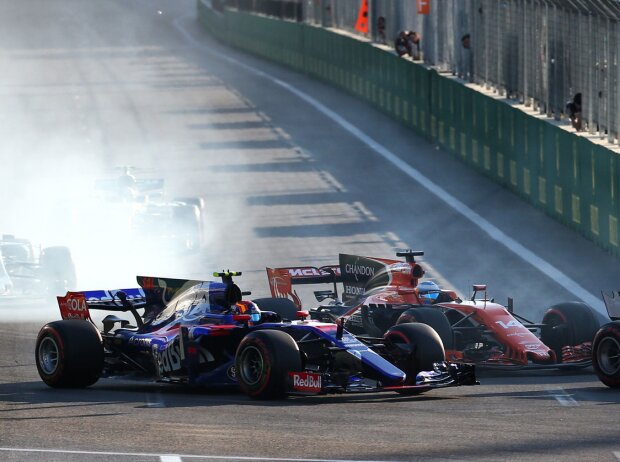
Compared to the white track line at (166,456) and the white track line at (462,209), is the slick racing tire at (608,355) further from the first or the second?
the white track line at (462,209)

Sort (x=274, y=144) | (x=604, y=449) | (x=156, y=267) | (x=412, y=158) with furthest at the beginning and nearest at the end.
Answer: (x=274, y=144) → (x=412, y=158) → (x=156, y=267) → (x=604, y=449)

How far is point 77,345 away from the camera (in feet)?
57.9

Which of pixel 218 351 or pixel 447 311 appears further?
pixel 447 311

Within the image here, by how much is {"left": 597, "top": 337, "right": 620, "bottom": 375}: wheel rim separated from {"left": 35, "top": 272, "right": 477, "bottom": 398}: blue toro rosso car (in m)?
1.41

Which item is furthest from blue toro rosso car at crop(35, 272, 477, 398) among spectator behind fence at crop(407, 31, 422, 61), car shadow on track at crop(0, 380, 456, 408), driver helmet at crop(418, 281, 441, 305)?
spectator behind fence at crop(407, 31, 422, 61)

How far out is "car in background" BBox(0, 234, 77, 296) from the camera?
27.1 metres

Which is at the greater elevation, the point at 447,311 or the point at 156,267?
the point at 447,311

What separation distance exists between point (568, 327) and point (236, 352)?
4327mm

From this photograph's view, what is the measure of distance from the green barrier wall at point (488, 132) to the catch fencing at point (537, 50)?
0.64m

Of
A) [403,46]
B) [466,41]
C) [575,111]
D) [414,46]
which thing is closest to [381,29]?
[403,46]

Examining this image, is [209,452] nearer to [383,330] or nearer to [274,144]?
[383,330]

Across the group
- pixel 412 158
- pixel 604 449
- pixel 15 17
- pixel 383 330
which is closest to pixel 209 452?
pixel 604 449

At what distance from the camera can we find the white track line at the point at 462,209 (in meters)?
26.7

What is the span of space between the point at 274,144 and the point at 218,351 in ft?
102
